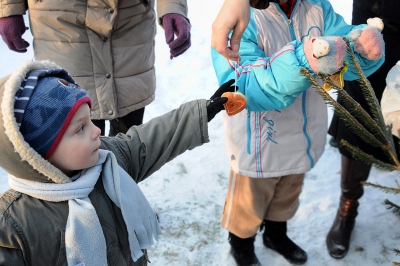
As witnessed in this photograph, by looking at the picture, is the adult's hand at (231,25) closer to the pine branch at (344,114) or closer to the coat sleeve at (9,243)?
the pine branch at (344,114)

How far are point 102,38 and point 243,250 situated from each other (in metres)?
1.52

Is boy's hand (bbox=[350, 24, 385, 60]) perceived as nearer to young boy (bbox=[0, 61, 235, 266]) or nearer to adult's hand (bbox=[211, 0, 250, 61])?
adult's hand (bbox=[211, 0, 250, 61])

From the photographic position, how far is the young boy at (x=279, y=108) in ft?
5.03

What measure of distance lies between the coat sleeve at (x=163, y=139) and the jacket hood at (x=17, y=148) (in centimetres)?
35

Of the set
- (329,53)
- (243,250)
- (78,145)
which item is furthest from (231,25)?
(243,250)

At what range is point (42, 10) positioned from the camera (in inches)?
87.1

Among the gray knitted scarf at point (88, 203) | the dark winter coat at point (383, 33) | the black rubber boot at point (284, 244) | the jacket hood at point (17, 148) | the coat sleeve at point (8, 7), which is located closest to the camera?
the jacket hood at point (17, 148)

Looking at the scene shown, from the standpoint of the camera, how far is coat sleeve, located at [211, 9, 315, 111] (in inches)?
60.5

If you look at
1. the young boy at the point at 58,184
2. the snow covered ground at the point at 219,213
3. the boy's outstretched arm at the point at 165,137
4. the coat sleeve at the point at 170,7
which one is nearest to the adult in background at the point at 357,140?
the snow covered ground at the point at 219,213

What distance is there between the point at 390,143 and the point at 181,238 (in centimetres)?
179

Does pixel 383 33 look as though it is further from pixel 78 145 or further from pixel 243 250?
pixel 78 145

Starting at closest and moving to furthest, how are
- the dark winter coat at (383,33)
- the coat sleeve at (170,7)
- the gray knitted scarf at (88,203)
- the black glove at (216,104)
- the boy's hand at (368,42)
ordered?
1. the gray knitted scarf at (88,203)
2. the boy's hand at (368,42)
3. the black glove at (216,104)
4. the dark winter coat at (383,33)
5. the coat sleeve at (170,7)

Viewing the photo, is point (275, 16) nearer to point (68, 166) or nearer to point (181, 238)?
point (68, 166)

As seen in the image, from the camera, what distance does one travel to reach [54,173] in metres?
1.29
